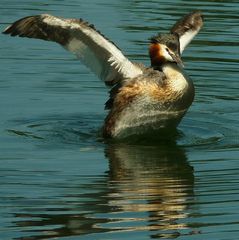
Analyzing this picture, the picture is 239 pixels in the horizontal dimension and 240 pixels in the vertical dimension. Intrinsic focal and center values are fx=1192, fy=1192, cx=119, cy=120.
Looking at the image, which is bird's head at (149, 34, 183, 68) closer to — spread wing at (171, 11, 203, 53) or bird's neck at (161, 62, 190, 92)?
bird's neck at (161, 62, 190, 92)

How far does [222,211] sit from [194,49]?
9.50 meters

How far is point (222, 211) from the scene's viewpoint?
10516mm

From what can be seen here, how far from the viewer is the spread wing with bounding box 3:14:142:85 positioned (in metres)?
13.5

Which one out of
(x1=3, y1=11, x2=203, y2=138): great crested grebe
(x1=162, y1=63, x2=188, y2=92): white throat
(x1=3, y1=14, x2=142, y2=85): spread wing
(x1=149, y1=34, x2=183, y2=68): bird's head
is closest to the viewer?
(x1=3, y1=14, x2=142, y2=85): spread wing

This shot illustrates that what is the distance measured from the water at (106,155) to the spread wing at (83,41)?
0.83 m

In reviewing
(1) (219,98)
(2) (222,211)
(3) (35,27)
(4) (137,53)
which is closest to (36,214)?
(2) (222,211)

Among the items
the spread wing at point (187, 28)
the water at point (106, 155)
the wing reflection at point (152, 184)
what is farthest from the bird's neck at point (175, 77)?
the spread wing at point (187, 28)

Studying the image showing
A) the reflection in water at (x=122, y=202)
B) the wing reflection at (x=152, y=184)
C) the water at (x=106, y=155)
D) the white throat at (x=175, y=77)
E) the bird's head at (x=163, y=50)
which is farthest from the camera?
the bird's head at (x=163, y=50)

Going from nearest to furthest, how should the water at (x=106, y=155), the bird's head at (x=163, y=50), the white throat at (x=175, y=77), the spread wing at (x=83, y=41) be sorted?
1. the water at (x=106, y=155)
2. the spread wing at (x=83, y=41)
3. the white throat at (x=175, y=77)
4. the bird's head at (x=163, y=50)

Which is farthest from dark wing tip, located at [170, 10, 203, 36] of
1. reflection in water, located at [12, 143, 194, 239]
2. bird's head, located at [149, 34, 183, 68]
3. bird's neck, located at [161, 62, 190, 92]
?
reflection in water, located at [12, 143, 194, 239]

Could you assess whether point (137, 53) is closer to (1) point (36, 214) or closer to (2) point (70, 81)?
(2) point (70, 81)

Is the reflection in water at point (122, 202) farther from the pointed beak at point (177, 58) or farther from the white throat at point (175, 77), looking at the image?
the pointed beak at point (177, 58)

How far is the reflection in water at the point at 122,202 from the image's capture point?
32.7ft

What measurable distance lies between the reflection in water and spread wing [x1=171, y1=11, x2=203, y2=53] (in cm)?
255
